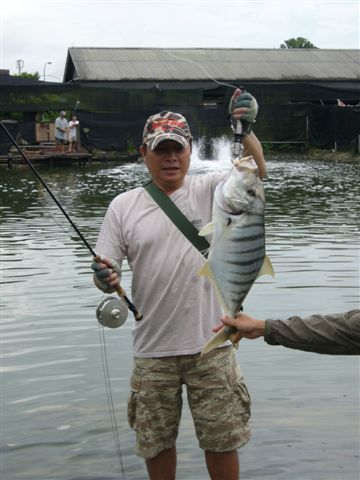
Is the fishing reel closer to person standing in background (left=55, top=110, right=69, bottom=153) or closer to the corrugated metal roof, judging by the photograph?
person standing in background (left=55, top=110, right=69, bottom=153)

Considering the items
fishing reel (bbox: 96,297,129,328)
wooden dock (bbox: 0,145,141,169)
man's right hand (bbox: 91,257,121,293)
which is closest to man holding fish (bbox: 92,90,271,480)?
man's right hand (bbox: 91,257,121,293)

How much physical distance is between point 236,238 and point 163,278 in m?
0.78

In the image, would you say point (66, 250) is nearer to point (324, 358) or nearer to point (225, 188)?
point (324, 358)

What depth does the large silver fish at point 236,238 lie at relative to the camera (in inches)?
142

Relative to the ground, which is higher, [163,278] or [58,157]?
[163,278]

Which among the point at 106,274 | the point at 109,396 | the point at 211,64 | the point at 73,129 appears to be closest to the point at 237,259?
the point at 106,274

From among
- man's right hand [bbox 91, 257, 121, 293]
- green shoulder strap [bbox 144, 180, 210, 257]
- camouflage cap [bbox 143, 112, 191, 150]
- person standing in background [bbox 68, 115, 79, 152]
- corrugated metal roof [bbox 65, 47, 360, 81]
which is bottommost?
person standing in background [bbox 68, 115, 79, 152]

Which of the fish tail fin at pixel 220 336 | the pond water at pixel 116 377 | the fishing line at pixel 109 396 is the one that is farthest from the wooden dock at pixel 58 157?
the fish tail fin at pixel 220 336

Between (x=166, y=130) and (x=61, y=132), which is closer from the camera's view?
(x=166, y=130)

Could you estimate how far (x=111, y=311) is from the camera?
4.62 m

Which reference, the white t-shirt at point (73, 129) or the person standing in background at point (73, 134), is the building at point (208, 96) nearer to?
the person standing in background at point (73, 134)

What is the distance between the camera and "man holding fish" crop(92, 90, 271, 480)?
14.3 feet

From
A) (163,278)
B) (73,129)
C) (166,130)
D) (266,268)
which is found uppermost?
(166,130)

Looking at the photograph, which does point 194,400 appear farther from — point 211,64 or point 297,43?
point 297,43
